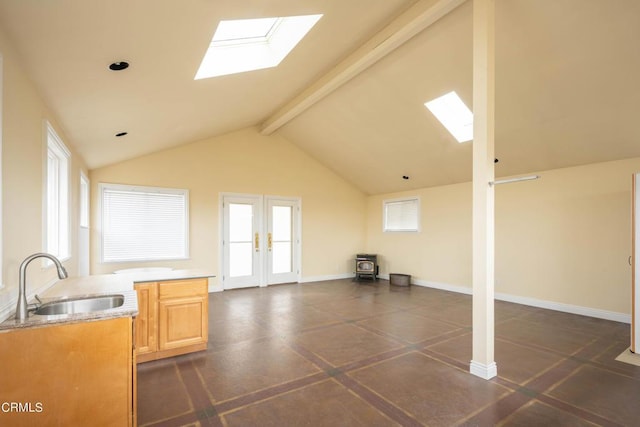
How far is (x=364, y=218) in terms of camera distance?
29.1ft

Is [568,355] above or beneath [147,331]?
beneath

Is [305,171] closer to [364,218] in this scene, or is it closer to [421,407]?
[364,218]

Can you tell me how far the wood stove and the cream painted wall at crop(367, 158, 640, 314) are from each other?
5.04ft

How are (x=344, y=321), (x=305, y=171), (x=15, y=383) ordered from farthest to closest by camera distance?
(x=305, y=171) → (x=344, y=321) → (x=15, y=383)

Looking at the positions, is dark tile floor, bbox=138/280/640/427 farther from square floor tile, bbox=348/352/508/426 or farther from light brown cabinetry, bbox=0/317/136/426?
light brown cabinetry, bbox=0/317/136/426

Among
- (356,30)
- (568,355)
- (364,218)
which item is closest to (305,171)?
(364,218)

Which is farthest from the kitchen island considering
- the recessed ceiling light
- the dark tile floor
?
the recessed ceiling light

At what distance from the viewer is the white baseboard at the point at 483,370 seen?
282 centimetres

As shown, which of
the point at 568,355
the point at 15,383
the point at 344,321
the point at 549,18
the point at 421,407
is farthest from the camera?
the point at 344,321

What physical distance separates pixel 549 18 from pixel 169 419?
4.70m

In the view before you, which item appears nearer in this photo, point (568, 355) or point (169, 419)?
point (169, 419)

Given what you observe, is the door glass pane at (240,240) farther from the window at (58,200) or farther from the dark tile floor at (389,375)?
the window at (58,200)

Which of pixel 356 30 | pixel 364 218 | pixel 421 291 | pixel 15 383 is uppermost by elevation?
pixel 356 30

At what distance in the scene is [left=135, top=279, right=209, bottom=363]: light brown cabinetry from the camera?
3.12 metres
